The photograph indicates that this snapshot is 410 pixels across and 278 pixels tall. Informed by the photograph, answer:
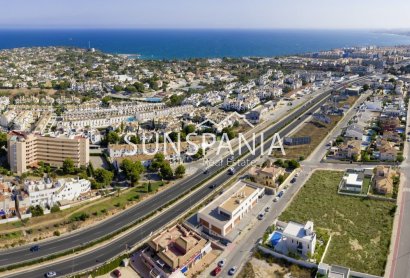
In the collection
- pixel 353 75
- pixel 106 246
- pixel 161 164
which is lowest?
pixel 106 246

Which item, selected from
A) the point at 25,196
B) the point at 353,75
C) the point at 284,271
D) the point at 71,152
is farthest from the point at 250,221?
the point at 353,75

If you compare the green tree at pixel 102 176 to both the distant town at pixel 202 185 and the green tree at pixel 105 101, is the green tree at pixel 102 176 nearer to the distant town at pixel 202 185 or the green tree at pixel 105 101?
the distant town at pixel 202 185

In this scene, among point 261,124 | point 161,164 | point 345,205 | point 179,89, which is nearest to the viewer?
point 345,205

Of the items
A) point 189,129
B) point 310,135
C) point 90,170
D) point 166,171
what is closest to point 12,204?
point 90,170

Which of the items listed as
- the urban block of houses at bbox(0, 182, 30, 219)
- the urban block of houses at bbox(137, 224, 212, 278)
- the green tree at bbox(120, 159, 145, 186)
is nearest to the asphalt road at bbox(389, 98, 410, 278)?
the urban block of houses at bbox(137, 224, 212, 278)

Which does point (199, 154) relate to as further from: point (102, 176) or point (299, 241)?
point (299, 241)

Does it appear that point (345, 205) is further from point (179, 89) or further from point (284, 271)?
point (179, 89)
